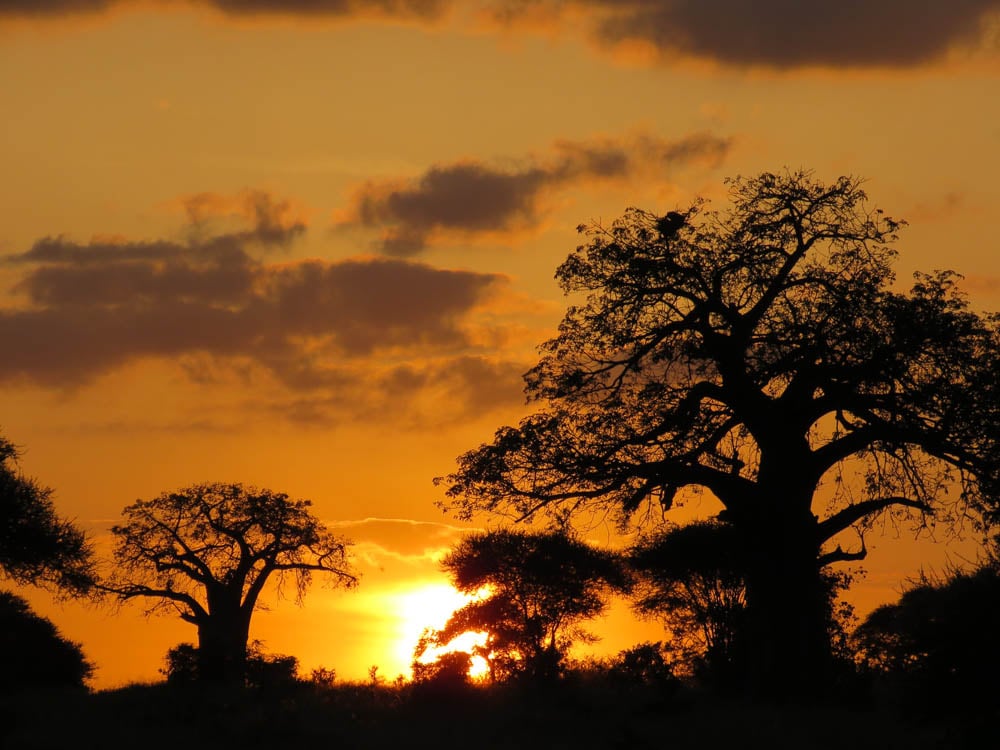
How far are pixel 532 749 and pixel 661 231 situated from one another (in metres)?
12.5

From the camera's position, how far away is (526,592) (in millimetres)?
35188

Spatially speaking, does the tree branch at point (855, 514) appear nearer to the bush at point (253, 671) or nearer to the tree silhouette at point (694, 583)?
the tree silhouette at point (694, 583)

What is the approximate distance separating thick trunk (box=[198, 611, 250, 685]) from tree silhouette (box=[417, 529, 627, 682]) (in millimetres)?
5394

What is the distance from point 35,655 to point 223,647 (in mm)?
5700

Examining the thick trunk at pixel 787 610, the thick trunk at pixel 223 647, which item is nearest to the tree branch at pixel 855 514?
the thick trunk at pixel 787 610

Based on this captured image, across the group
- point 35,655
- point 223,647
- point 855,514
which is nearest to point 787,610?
point 855,514

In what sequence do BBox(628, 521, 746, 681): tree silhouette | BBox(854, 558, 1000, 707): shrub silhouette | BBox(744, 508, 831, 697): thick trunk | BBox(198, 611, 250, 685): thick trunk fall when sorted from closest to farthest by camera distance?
BBox(854, 558, 1000, 707): shrub silhouette < BBox(744, 508, 831, 697): thick trunk < BBox(198, 611, 250, 685): thick trunk < BBox(628, 521, 746, 681): tree silhouette

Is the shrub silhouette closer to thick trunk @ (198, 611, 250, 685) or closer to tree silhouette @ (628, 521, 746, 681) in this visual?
tree silhouette @ (628, 521, 746, 681)

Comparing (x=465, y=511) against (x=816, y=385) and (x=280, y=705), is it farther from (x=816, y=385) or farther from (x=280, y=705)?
(x=816, y=385)

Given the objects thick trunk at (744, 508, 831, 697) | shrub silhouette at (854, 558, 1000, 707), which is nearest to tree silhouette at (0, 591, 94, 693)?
thick trunk at (744, 508, 831, 697)

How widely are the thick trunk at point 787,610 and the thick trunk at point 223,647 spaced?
13.1 meters

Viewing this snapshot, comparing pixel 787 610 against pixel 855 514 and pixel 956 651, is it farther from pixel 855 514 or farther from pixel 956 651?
pixel 956 651

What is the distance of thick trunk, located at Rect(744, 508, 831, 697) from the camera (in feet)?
92.8

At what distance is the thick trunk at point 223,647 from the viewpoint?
3244cm
